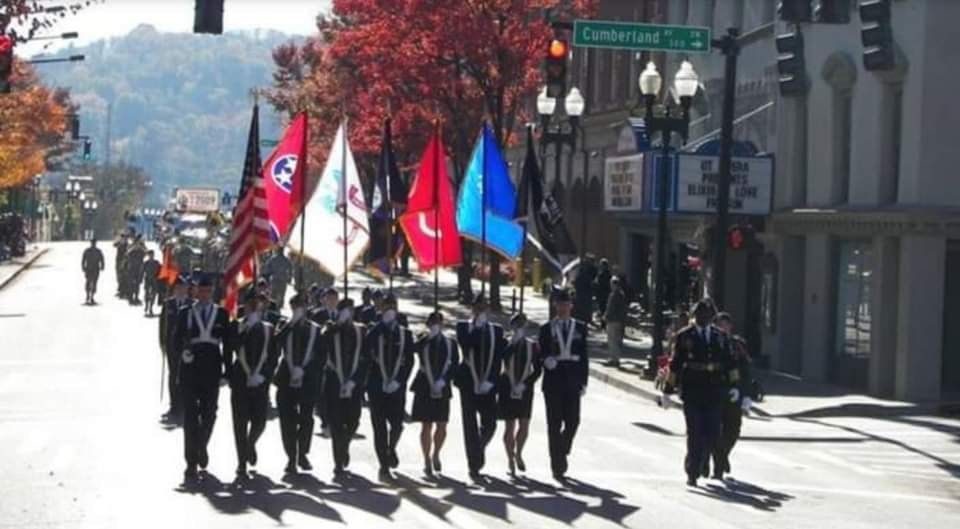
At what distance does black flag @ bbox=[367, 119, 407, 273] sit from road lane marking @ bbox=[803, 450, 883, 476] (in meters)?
5.82

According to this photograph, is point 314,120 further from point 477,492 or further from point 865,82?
point 477,492

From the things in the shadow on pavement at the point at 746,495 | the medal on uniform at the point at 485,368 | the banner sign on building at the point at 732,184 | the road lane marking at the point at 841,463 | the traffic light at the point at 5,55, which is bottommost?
the road lane marking at the point at 841,463

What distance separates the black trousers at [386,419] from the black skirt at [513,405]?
3.30 ft

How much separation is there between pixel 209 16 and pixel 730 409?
799 centimetres

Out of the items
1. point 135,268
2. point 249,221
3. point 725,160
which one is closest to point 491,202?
point 249,221

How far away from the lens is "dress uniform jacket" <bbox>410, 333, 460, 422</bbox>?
1962 cm

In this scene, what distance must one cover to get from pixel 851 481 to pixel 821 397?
1003cm

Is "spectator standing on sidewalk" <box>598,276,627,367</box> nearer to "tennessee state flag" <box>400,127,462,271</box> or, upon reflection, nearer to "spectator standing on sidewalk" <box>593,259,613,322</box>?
"spectator standing on sidewalk" <box>593,259,613,322</box>

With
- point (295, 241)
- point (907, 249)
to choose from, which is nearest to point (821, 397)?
point (907, 249)

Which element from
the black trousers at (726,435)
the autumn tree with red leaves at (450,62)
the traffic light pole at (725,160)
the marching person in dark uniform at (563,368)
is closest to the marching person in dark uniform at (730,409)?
the black trousers at (726,435)

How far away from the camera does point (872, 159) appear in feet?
107

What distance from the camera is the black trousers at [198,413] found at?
61.6 ft

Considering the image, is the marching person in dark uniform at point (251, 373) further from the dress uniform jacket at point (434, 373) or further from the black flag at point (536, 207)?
the black flag at point (536, 207)

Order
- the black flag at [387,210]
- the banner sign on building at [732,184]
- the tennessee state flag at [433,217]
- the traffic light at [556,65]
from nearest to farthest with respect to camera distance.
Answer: the tennessee state flag at [433,217] → the black flag at [387,210] → the traffic light at [556,65] → the banner sign on building at [732,184]
